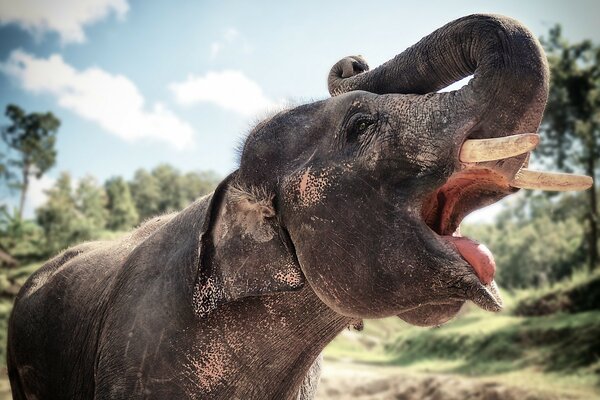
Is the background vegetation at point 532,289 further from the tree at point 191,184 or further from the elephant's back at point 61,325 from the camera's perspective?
the tree at point 191,184

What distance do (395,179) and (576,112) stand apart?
24127 millimetres

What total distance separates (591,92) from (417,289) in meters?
23.9

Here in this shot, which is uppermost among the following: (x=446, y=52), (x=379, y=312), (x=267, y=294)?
(x=446, y=52)

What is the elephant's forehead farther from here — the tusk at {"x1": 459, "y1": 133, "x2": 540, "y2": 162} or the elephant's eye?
the tusk at {"x1": 459, "y1": 133, "x2": 540, "y2": 162}

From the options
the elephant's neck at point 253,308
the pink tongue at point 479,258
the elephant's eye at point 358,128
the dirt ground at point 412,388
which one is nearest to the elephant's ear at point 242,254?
the elephant's neck at point 253,308

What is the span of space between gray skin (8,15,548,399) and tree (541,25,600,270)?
22.6 m

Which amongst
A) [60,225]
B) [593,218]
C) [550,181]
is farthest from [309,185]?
[60,225]

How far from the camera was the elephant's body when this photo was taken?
256 cm

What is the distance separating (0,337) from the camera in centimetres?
1443

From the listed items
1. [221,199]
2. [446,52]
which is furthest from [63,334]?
[446,52]

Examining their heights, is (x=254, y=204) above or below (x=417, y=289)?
above

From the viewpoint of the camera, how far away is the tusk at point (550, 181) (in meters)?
2.08

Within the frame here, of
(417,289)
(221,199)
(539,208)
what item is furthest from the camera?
(539,208)

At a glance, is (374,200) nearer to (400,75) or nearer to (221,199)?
(400,75)
